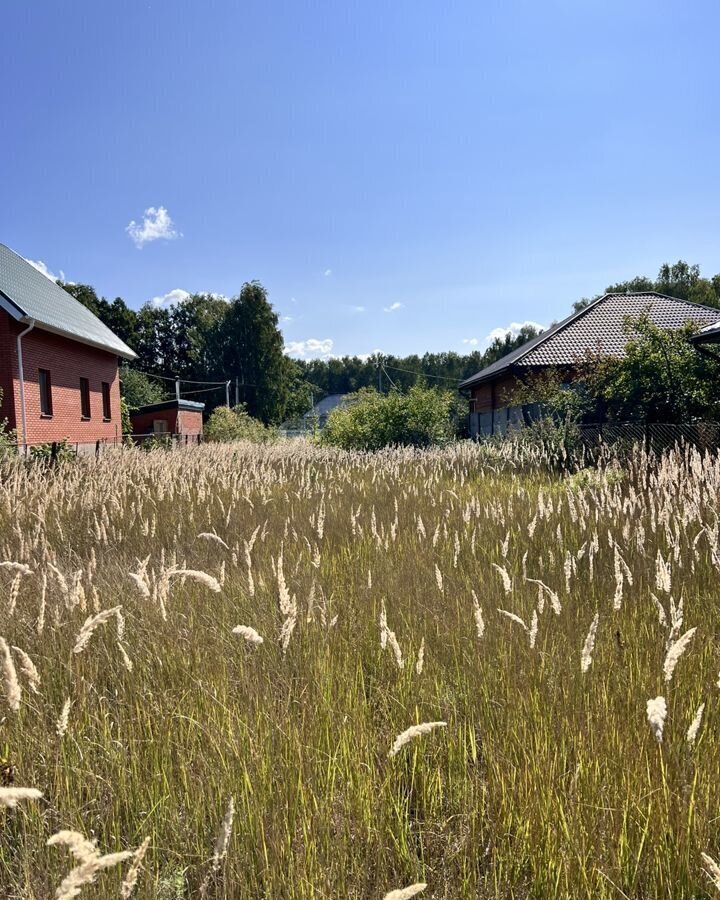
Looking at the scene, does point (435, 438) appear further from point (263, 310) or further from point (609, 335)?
point (263, 310)

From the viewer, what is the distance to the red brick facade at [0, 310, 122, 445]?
1686 centimetres

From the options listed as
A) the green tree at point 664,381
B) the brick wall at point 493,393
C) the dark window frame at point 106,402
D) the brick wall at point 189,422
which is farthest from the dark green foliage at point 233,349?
the green tree at point 664,381

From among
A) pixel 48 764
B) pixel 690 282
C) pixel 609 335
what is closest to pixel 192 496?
pixel 48 764

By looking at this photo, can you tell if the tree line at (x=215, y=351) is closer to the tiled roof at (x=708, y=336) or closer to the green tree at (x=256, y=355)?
the green tree at (x=256, y=355)

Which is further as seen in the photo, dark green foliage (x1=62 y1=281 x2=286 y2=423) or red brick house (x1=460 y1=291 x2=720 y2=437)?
dark green foliage (x1=62 y1=281 x2=286 y2=423)

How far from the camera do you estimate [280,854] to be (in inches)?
51.1

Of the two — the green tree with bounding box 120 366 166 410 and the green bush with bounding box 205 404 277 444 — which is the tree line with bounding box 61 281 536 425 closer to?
the green tree with bounding box 120 366 166 410

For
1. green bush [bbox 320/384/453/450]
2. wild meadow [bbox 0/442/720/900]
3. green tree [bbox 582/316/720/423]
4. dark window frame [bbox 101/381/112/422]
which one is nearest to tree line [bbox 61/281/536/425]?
dark window frame [bbox 101/381/112/422]

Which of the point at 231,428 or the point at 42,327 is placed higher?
the point at 42,327

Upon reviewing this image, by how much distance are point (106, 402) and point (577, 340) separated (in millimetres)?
21334

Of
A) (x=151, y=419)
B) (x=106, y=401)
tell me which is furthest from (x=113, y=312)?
(x=106, y=401)

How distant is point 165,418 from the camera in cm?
3447

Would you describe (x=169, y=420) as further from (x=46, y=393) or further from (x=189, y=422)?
(x=46, y=393)

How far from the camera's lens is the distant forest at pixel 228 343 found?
47750mm
